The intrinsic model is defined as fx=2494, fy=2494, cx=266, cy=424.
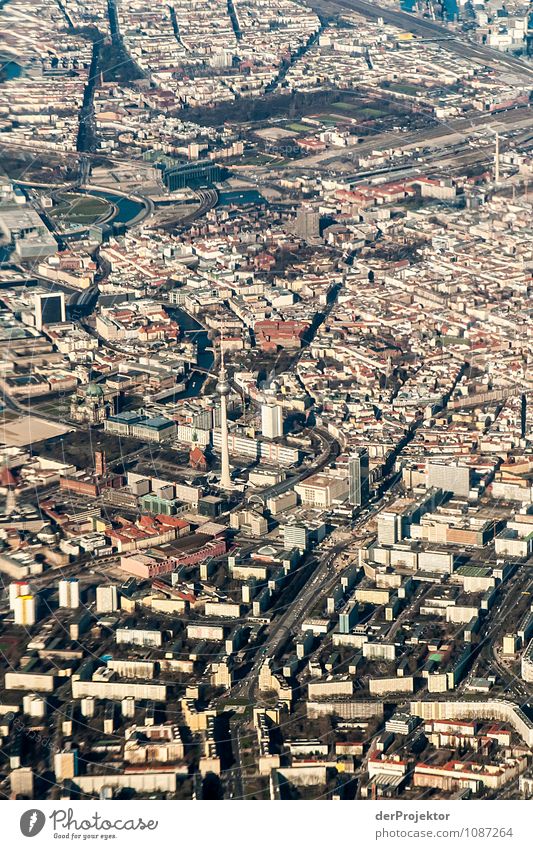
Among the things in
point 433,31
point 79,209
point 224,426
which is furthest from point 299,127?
point 224,426

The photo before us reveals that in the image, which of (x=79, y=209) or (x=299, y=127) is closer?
(x=79, y=209)

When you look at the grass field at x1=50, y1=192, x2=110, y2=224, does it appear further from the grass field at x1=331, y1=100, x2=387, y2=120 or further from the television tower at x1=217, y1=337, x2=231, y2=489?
the television tower at x1=217, y1=337, x2=231, y2=489

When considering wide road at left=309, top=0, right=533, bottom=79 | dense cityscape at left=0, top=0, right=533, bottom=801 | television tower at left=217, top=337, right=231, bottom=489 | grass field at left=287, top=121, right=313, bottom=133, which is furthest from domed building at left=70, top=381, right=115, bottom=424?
wide road at left=309, top=0, right=533, bottom=79

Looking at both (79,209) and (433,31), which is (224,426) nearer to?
(79,209)

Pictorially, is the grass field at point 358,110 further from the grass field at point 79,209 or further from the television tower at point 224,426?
the television tower at point 224,426

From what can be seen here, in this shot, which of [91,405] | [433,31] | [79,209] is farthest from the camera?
[433,31]

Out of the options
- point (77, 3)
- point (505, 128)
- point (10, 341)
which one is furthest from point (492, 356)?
point (77, 3)

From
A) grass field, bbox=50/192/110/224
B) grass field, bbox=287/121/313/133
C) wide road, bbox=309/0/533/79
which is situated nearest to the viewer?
grass field, bbox=50/192/110/224
